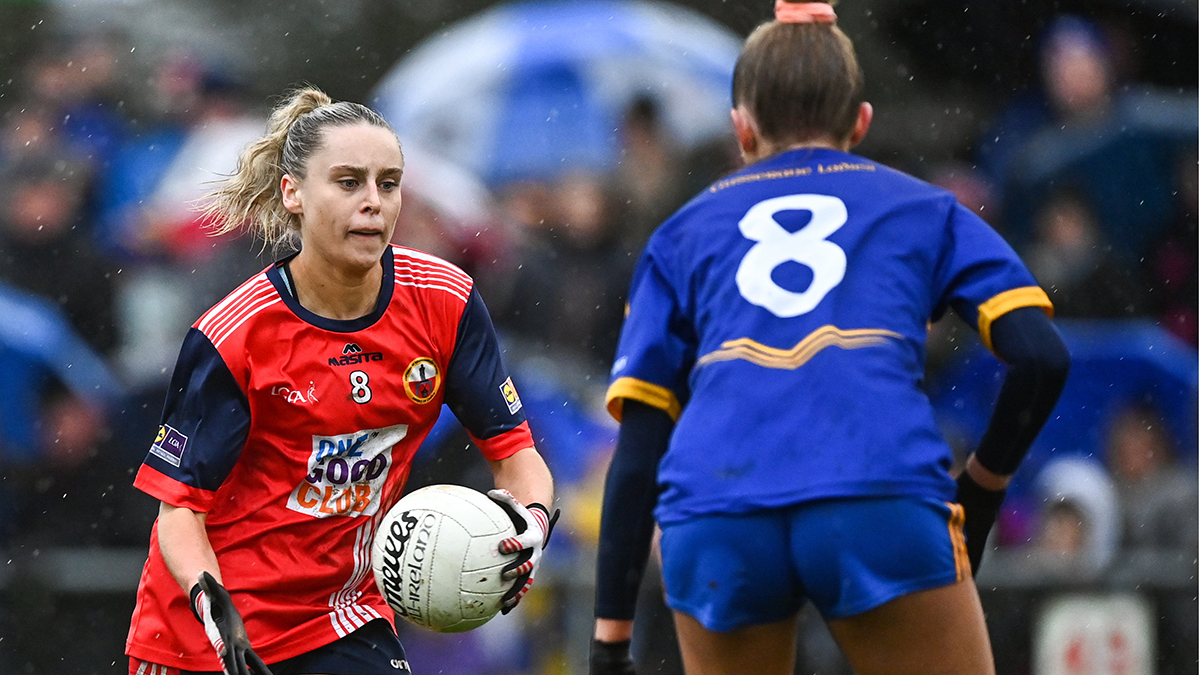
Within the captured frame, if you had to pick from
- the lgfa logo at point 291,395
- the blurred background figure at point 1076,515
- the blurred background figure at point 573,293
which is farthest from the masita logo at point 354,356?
the blurred background figure at point 1076,515

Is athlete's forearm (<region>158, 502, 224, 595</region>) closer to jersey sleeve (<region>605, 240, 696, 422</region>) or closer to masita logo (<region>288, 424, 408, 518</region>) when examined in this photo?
masita logo (<region>288, 424, 408, 518</region>)

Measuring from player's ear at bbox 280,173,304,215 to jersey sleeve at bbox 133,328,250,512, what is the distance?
0.40 metres

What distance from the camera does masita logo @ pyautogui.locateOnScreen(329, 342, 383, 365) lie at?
139 inches

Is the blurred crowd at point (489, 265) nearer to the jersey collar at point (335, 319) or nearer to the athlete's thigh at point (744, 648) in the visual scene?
the jersey collar at point (335, 319)

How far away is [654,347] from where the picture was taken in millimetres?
2877

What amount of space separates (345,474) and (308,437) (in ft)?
0.41

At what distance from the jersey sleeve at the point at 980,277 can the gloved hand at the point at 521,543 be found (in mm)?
1103

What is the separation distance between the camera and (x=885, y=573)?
2635 millimetres

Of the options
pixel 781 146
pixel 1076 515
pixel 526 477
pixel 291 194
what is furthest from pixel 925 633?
pixel 1076 515

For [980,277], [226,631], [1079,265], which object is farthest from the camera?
[1079,265]

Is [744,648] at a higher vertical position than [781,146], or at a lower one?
lower

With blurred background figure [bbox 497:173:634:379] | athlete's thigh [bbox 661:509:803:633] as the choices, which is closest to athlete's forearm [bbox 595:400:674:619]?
athlete's thigh [bbox 661:509:803:633]

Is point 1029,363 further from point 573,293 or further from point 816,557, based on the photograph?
point 573,293

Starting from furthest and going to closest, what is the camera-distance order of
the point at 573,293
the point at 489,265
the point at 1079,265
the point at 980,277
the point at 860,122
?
the point at 1079,265
the point at 489,265
the point at 573,293
the point at 860,122
the point at 980,277
